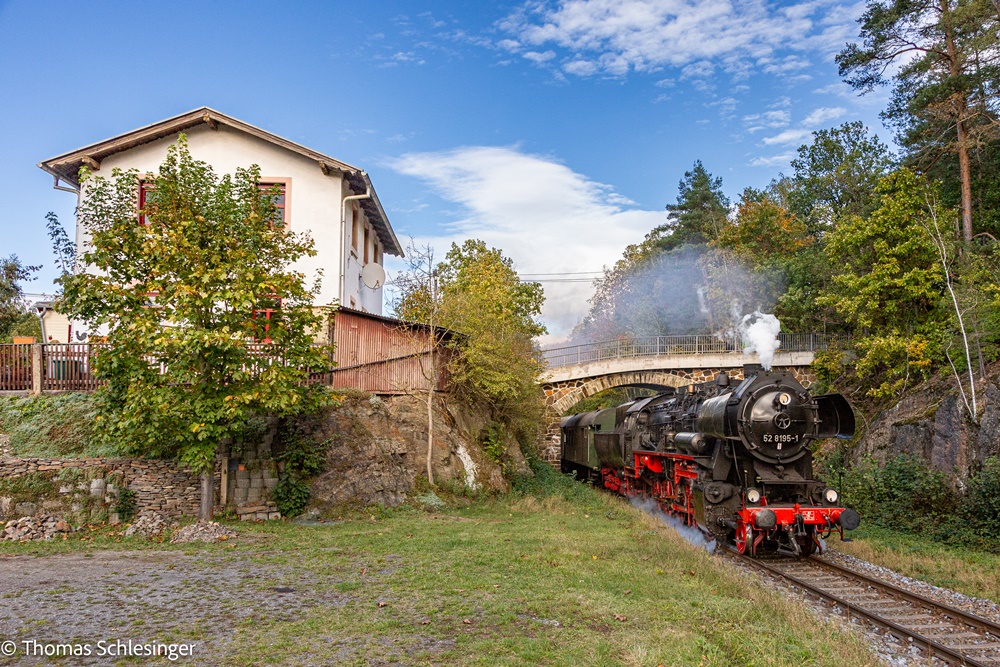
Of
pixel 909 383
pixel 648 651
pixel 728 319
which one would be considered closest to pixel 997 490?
pixel 909 383

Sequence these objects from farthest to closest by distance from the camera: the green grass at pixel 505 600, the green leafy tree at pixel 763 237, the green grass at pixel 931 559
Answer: the green leafy tree at pixel 763 237 → the green grass at pixel 931 559 → the green grass at pixel 505 600

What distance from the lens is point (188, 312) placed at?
42.2 ft

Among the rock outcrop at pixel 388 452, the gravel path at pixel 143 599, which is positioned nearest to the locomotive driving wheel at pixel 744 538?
the gravel path at pixel 143 599

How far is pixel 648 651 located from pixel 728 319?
34.1 metres

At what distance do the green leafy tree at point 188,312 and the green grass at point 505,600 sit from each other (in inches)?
90.9

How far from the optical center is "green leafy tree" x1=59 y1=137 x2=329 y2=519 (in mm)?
12820

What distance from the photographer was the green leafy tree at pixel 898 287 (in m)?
21.5

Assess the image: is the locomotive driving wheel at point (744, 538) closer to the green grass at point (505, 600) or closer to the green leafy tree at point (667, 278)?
the green grass at point (505, 600)

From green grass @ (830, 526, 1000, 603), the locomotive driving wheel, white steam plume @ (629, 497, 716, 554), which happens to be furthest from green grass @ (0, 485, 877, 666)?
green grass @ (830, 526, 1000, 603)

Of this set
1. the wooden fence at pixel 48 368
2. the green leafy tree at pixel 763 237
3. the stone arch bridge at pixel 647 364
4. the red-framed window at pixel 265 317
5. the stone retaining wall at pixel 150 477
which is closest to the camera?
the red-framed window at pixel 265 317

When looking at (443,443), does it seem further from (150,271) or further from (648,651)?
(648,651)

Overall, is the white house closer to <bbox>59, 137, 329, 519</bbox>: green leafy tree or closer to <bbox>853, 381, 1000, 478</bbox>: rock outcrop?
<bbox>59, 137, 329, 519</bbox>: green leafy tree

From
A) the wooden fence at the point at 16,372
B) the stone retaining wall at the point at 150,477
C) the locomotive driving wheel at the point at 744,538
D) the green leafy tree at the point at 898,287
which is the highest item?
the green leafy tree at the point at 898,287

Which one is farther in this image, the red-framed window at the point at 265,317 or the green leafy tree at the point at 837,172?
the green leafy tree at the point at 837,172
